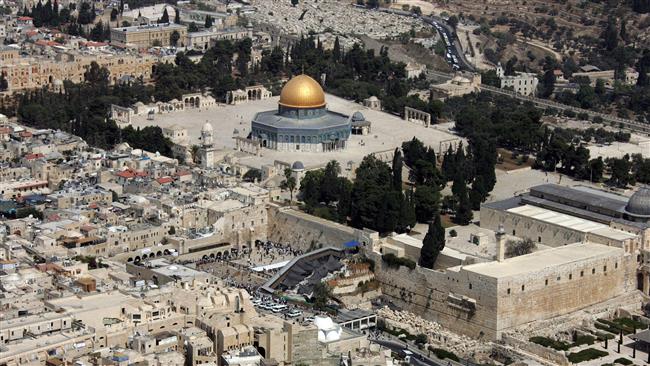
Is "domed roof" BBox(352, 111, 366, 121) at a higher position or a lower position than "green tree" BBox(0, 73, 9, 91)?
higher

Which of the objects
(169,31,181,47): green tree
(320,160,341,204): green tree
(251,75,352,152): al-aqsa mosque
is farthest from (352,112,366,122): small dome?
(169,31,181,47): green tree

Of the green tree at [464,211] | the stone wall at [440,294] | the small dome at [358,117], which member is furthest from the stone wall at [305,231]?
the small dome at [358,117]

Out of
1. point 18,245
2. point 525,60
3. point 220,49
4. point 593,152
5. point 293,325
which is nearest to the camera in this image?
point 293,325

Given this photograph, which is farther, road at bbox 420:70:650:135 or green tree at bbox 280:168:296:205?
road at bbox 420:70:650:135

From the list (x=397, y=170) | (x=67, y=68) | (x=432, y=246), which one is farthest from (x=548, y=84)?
(x=432, y=246)

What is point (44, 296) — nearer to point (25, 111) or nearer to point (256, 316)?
point (256, 316)

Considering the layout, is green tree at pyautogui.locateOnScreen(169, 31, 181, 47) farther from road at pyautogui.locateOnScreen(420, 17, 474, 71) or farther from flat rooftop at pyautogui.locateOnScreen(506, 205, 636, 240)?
flat rooftop at pyautogui.locateOnScreen(506, 205, 636, 240)

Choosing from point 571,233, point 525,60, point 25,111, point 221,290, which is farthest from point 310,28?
point 221,290

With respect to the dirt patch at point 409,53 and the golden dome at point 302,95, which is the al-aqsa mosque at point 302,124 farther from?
the dirt patch at point 409,53
